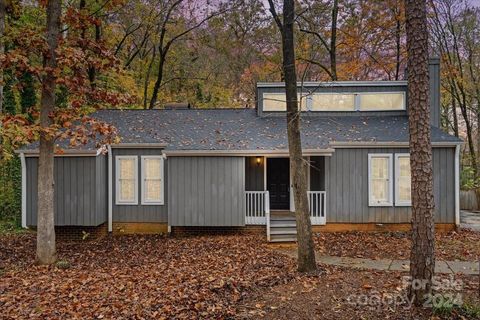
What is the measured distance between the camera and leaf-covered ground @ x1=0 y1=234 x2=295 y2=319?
5.04 metres

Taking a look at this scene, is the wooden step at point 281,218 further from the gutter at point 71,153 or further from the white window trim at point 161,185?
the gutter at point 71,153

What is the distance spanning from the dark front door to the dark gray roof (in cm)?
115

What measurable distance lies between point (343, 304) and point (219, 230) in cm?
659

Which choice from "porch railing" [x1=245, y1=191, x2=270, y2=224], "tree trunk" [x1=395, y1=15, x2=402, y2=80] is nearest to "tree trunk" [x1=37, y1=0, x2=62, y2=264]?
"porch railing" [x1=245, y1=191, x2=270, y2=224]

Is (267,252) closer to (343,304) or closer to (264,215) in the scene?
(264,215)

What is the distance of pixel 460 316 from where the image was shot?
175 inches

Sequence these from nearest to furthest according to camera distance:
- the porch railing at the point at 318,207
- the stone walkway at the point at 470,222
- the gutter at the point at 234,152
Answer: the gutter at the point at 234,152 → the porch railing at the point at 318,207 → the stone walkway at the point at 470,222

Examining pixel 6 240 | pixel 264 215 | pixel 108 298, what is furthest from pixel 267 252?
pixel 6 240

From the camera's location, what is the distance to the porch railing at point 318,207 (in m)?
11.2

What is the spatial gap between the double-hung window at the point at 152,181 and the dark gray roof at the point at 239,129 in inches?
28.1

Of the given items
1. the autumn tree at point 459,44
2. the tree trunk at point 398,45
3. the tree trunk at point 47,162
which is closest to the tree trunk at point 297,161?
the tree trunk at point 47,162

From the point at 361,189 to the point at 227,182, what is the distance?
4.18 metres

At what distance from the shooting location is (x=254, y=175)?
12641 millimetres

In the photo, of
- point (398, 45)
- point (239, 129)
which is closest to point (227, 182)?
point (239, 129)
